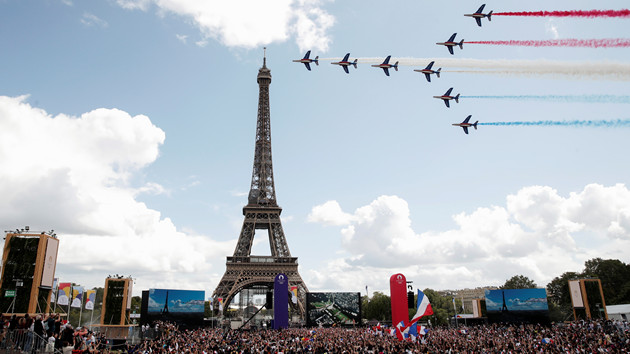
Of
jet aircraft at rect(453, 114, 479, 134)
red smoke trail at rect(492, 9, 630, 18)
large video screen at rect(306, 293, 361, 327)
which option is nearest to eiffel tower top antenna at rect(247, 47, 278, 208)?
large video screen at rect(306, 293, 361, 327)

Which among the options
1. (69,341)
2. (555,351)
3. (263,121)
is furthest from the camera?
(263,121)

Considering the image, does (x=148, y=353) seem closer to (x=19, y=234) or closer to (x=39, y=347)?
(x=39, y=347)

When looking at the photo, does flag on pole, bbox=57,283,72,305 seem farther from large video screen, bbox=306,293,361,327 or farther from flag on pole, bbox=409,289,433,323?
flag on pole, bbox=409,289,433,323

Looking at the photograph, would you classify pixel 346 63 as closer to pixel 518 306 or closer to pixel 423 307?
pixel 423 307

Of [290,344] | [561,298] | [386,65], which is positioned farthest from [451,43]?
[561,298]

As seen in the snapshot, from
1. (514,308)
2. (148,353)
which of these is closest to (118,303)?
(148,353)
